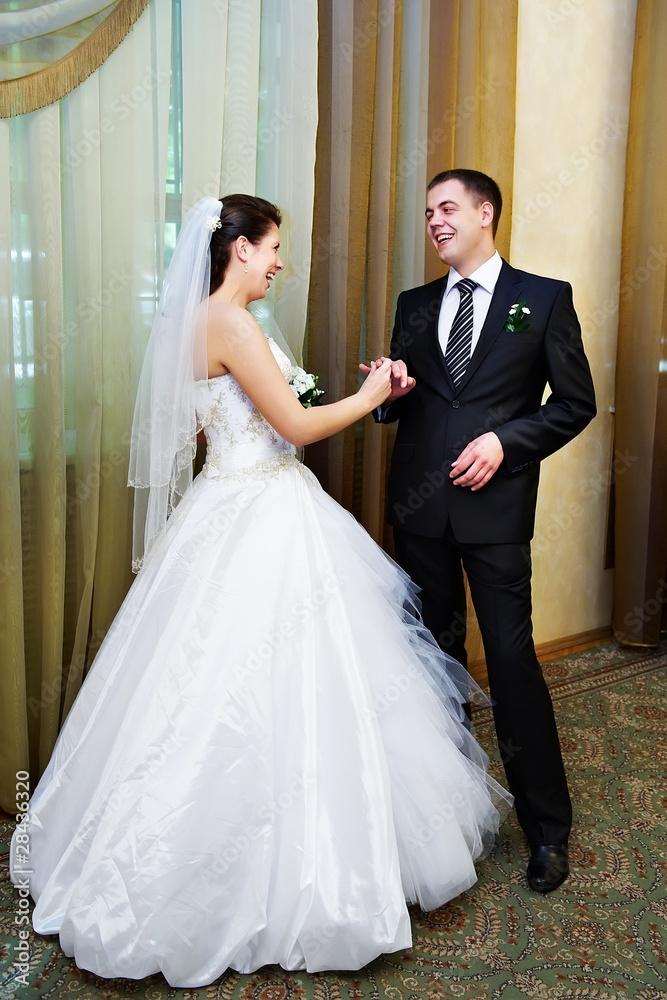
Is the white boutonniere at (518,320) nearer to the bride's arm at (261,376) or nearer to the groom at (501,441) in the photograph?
the groom at (501,441)

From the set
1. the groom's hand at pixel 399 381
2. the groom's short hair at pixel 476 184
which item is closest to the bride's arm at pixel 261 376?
the groom's hand at pixel 399 381

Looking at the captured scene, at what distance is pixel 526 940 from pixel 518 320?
1.47 metres

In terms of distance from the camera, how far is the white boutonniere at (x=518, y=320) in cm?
215

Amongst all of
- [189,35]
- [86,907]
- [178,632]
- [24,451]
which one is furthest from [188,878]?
[189,35]

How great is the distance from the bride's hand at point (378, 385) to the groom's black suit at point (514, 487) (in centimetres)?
15

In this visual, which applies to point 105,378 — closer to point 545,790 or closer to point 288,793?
point 288,793

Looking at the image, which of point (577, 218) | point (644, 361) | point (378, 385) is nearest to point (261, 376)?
point (378, 385)

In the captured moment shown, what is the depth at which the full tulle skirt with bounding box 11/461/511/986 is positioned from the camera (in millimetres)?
1764

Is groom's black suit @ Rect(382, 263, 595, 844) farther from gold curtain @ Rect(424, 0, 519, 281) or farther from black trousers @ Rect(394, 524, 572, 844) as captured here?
gold curtain @ Rect(424, 0, 519, 281)

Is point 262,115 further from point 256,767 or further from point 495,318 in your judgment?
point 256,767

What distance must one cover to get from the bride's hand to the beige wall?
57.8 inches

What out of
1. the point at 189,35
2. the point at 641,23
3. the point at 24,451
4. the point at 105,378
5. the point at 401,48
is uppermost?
the point at 641,23

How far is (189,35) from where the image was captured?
2396mm

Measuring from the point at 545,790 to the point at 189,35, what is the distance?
7.41 feet
